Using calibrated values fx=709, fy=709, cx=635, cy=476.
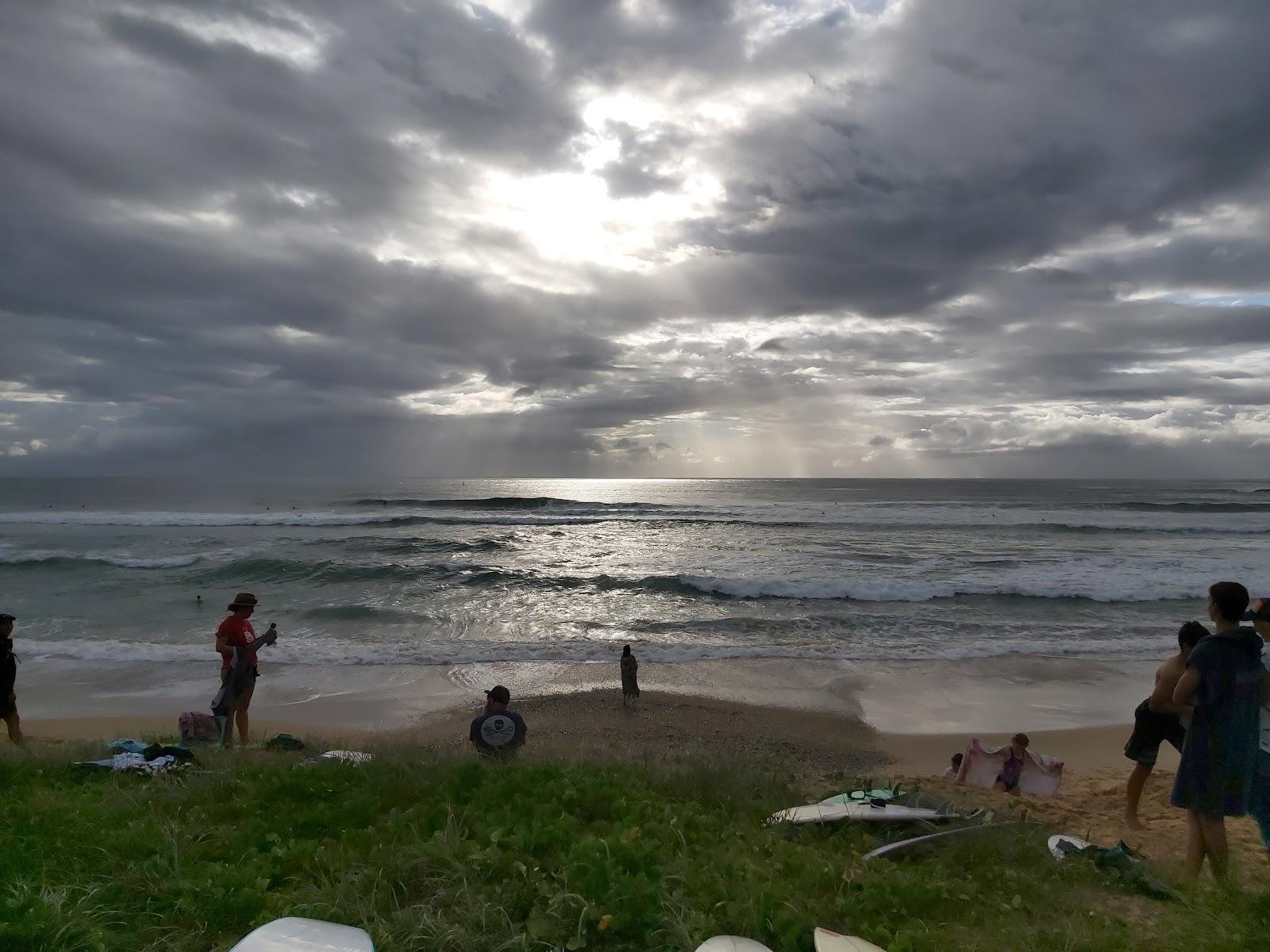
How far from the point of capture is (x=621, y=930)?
3.35m

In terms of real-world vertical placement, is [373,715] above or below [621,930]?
below

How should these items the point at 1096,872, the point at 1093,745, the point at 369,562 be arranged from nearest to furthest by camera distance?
1. the point at 1096,872
2. the point at 1093,745
3. the point at 369,562

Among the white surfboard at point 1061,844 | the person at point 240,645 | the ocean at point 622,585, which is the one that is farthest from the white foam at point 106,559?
the white surfboard at point 1061,844

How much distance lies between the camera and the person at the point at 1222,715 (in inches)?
169

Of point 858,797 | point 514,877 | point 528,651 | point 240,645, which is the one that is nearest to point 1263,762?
point 858,797

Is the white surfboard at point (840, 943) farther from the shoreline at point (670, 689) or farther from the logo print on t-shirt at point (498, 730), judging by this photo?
the shoreline at point (670, 689)

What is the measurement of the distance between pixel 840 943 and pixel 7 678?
29.9 ft

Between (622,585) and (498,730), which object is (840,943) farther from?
(622,585)

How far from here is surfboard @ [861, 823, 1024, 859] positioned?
438 centimetres

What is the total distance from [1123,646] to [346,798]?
1671cm

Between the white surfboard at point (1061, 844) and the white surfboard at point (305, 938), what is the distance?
4.16m

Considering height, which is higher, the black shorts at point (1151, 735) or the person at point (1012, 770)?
the black shorts at point (1151, 735)

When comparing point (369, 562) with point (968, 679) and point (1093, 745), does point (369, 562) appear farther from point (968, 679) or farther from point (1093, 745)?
point (1093, 745)

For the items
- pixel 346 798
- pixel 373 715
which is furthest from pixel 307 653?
pixel 346 798
